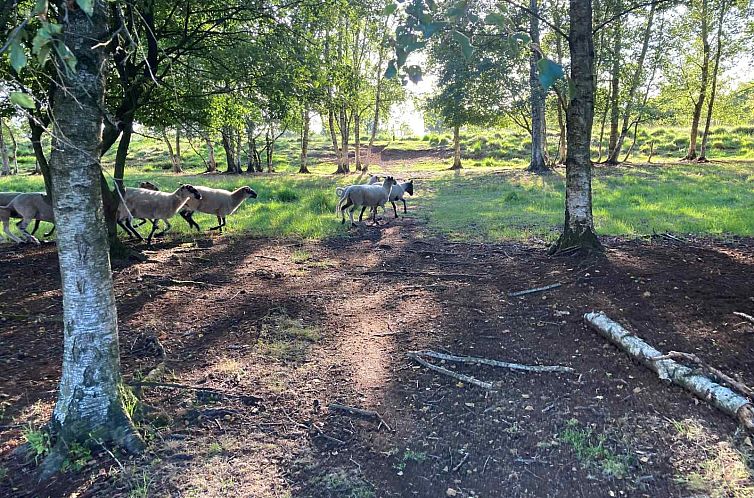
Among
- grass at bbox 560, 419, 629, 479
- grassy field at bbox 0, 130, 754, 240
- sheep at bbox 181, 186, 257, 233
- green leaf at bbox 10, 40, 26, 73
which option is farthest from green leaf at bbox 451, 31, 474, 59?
sheep at bbox 181, 186, 257, 233

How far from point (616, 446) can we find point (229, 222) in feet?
36.3

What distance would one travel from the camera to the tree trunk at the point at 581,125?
717 centimetres

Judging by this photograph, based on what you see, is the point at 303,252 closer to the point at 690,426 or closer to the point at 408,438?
the point at 408,438

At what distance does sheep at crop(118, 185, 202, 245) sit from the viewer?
33.3ft

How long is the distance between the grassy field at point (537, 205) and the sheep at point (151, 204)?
39.9 inches

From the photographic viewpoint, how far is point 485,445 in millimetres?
3520

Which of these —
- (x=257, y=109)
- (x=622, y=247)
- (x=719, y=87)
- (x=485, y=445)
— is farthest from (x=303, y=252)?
(x=719, y=87)

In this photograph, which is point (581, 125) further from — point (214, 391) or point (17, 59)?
point (17, 59)

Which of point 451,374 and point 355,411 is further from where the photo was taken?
point 451,374

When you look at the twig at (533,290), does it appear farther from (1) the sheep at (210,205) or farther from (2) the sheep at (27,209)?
(2) the sheep at (27,209)

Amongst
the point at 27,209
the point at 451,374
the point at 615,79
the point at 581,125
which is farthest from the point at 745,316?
the point at 615,79

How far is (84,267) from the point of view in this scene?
10.3 ft

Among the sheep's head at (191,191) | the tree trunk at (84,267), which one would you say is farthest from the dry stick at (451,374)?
the sheep's head at (191,191)

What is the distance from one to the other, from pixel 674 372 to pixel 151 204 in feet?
32.7
